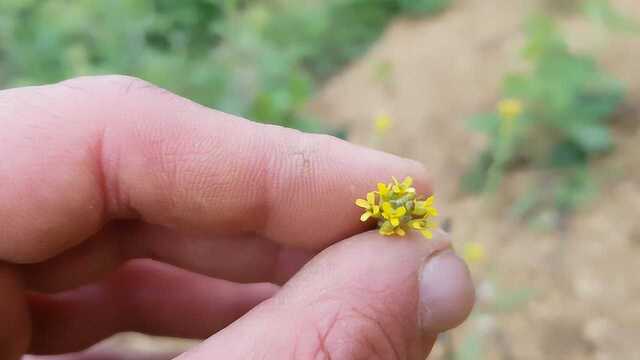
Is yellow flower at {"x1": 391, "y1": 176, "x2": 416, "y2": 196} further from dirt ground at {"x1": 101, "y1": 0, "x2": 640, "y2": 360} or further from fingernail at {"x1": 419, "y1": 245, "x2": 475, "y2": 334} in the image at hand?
dirt ground at {"x1": 101, "y1": 0, "x2": 640, "y2": 360}

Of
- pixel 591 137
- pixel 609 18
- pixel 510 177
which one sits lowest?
pixel 510 177

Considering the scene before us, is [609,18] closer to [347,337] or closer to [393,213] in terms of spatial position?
[393,213]

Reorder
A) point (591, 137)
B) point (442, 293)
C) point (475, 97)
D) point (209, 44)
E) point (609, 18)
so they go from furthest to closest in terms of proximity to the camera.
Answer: point (209, 44)
point (475, 97)
point (609, 18)
point (591, 137)
point (442, 293)

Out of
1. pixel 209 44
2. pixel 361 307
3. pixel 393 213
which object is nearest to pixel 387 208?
pixel 393 213

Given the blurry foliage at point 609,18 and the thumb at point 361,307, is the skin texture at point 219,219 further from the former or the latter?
the blurry foliage at point 609,18

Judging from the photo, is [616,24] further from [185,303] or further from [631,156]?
[185,303]

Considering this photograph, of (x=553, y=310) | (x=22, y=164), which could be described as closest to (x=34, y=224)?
(x=22, y=164)

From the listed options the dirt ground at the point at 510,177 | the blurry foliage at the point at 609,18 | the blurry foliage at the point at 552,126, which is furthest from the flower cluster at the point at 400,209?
the blurry foliage at the point at 609,18
